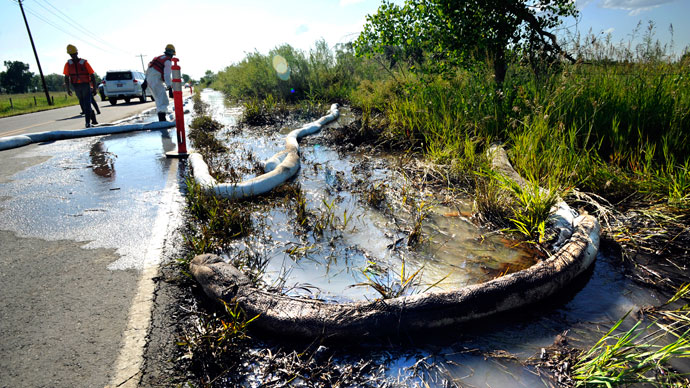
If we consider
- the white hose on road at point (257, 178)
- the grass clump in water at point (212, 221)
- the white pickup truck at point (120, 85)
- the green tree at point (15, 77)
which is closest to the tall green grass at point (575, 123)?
the white hose on road at point (257, 178)

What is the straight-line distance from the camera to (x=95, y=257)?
8.24 ft

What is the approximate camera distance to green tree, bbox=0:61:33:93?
5647 centimetres

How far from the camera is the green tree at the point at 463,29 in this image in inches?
213

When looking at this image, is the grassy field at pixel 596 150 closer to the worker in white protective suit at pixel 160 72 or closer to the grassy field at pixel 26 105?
the worker in white protective suit at pixel 160 72

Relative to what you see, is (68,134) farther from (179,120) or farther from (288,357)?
(288,357)

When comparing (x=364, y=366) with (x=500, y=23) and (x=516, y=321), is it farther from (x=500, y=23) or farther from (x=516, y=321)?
(x=500, y=23)

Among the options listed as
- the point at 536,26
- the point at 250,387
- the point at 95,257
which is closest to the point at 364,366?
the point at 250,387

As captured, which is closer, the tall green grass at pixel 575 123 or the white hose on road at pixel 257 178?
the tall green grass at pixel 575 123

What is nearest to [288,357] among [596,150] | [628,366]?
[628,366]

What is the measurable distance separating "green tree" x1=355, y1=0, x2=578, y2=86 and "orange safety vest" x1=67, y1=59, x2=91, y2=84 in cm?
706

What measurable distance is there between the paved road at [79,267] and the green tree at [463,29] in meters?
4.00

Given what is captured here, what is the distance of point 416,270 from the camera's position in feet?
7.96

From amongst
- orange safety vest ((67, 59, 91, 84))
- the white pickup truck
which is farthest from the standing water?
the white pickup truck

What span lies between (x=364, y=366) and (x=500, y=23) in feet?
18.4
